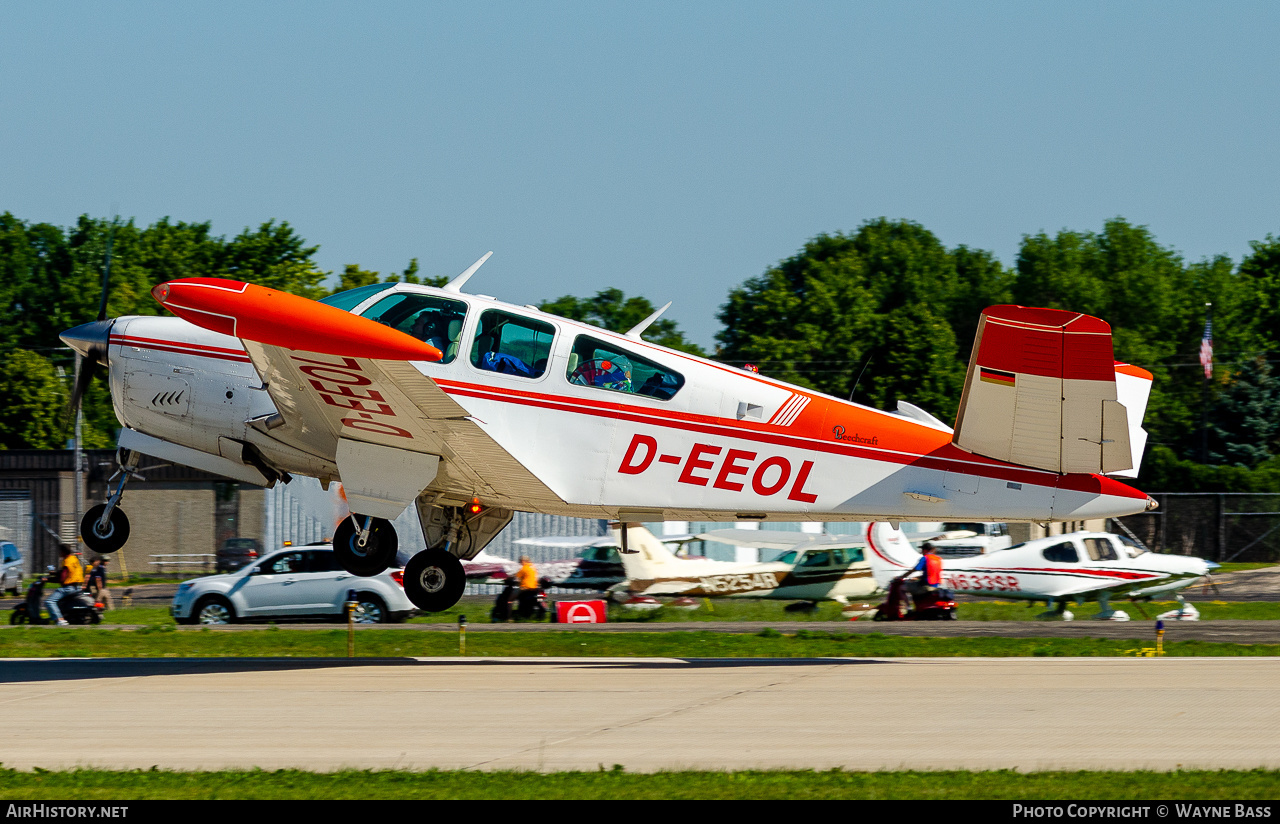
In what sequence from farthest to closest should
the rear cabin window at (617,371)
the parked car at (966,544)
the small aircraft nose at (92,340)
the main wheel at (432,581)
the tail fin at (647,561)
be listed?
the parked car at (966,544) → the tail fin at (647,561) → the main wheel at (432,581) → the small aircraft nose at (92,340) → the rear cabin window at (617,371)

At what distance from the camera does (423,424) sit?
12531mm

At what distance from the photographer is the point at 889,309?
239ft

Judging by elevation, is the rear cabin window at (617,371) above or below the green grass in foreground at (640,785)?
above

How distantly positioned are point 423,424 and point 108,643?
8473 mm

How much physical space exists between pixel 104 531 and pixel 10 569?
20154 millimetres

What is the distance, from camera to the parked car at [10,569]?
3100 centimetres

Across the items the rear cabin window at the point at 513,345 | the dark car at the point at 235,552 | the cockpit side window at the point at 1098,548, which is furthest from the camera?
the dark car at the point at 235,552

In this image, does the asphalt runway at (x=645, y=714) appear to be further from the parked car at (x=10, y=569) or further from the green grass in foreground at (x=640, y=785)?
the parked car at (x=10, y=569)

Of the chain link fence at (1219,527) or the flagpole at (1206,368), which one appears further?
the flagpole at (1206,368)

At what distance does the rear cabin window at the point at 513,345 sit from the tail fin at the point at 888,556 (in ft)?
40.8

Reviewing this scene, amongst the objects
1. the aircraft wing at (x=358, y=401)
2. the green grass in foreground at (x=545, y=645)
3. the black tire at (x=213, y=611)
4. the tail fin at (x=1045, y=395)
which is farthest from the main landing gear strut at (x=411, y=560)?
the black tire at (x=213, y=611)

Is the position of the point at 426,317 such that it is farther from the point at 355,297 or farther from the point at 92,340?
the point at 92,340
